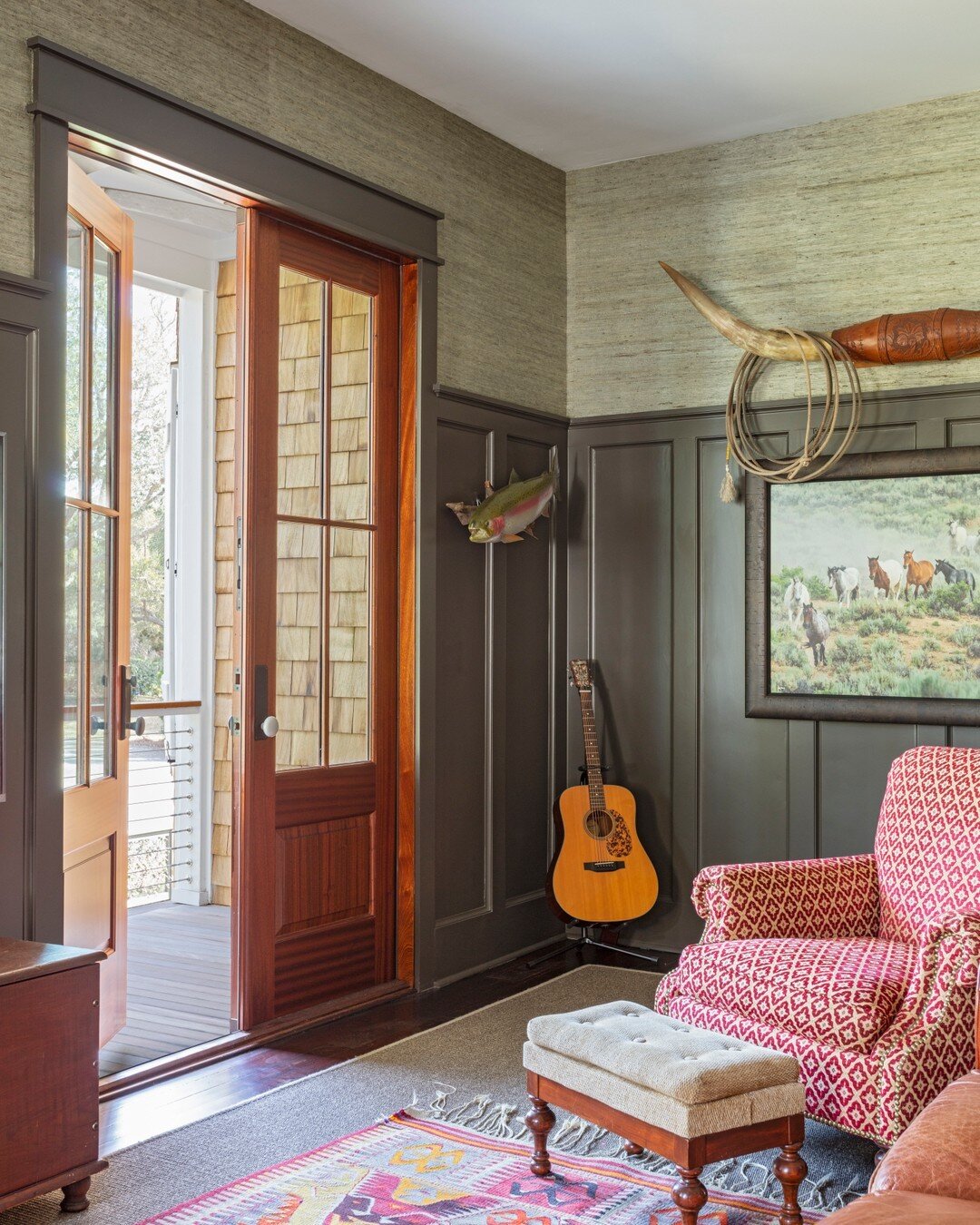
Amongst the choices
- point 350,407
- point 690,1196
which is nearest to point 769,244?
point 350,407

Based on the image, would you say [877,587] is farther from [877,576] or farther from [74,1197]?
[74,1197]

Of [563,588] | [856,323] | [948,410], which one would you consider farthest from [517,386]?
[948,410]

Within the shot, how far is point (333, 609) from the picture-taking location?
414 centimetres

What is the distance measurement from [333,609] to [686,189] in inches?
88.4

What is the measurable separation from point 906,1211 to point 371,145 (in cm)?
356

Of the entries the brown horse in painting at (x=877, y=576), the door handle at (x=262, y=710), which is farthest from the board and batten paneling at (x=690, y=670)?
the door handle at (x=262, y=710)

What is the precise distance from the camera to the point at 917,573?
4.37 m

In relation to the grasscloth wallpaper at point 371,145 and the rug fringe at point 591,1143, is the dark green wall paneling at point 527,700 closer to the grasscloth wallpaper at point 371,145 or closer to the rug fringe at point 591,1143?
the grasscloth wallpaper at point 371,145

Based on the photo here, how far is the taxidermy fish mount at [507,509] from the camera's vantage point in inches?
176

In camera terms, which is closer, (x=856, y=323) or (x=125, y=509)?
(x=125, y=509)

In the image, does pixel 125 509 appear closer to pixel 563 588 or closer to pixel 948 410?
pixel 563 588

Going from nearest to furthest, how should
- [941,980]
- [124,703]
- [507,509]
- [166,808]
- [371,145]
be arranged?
[941,980] < [124,703] < [371,145] < [507,509] < [166,808]

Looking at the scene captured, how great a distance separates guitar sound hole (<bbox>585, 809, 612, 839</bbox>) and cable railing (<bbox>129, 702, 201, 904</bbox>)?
2087 mm

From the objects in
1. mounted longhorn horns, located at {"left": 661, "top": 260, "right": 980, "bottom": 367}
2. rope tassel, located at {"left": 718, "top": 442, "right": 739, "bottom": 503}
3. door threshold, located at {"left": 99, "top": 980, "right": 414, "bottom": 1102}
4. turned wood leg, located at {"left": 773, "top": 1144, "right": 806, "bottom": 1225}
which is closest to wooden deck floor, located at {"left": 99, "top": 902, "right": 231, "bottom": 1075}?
door threshold, located at {"left": 99, "top": 980, "right": 414, "bottom": 1102}
